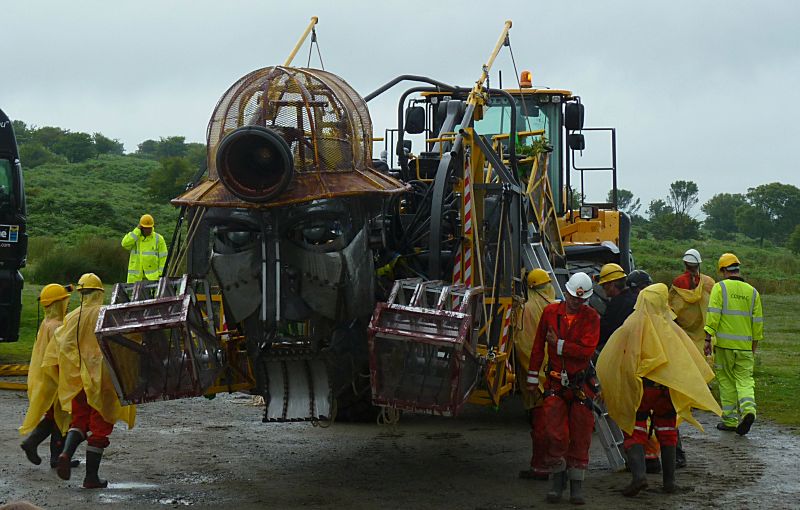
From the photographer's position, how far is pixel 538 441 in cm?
912

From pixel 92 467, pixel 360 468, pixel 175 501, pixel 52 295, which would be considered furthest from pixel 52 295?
pixel 360 468

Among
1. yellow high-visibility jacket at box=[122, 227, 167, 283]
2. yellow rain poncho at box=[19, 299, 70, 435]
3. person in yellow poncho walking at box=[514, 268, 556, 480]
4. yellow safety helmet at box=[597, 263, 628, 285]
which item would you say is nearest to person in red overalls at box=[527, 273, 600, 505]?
person in yellow poncho walking at box=[514, 268, 556, 480]

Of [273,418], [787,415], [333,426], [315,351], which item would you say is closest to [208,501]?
[273,418]

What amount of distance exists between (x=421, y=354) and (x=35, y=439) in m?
3.42

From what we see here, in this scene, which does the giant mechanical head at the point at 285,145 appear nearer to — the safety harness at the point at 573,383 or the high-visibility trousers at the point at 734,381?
the safety harness at the point at 573,383

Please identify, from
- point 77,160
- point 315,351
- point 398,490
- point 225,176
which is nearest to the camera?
point 225,176

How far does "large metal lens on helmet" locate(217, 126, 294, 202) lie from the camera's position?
767cm

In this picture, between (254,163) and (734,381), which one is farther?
(734,381)

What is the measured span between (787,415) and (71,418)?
24.5 feet

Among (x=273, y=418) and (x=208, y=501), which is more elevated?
(x=273, y=418)

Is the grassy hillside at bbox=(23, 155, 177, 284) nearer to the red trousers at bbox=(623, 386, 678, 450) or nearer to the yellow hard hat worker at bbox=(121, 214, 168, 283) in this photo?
the yellow hard hat worker at bbox=(121, 214, 168, 283)

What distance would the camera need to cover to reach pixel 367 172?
859 cm

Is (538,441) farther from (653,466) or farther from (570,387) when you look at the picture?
(653,466)

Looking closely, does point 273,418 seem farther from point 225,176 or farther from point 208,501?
point 225,176
